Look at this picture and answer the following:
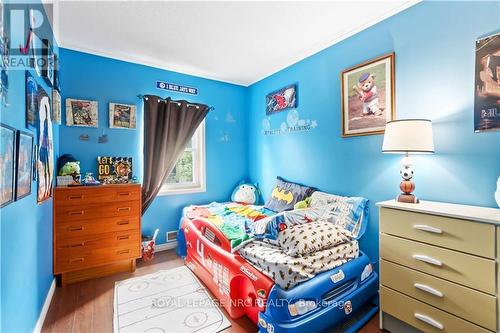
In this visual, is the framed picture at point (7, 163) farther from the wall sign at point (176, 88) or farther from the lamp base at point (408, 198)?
the lamp base at point (408, 198)

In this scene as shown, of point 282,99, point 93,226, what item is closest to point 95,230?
point 93,226

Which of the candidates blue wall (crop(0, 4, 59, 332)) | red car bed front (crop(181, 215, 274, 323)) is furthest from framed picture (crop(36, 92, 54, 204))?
red car bed front (crop(181, 215, 274, 323))

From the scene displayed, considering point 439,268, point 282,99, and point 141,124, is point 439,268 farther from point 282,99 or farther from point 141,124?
point 141,124

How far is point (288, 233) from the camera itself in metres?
1.72

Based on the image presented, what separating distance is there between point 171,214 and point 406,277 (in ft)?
9.08

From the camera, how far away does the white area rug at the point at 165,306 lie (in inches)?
66.6

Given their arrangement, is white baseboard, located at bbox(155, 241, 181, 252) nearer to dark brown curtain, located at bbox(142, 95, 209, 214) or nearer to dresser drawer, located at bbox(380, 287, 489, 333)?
dark brown curtain, located at bbox(142, 95, 209, 214)

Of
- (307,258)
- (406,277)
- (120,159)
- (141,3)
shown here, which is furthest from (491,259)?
(120,159)

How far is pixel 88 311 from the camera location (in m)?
1.87

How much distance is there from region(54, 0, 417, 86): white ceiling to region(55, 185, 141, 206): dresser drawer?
159 cm

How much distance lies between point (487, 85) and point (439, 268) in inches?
47.7

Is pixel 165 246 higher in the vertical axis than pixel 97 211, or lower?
lower

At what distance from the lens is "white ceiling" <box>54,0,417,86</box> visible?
6.31ft

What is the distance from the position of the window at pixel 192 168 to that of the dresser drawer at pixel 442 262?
2579 mm
